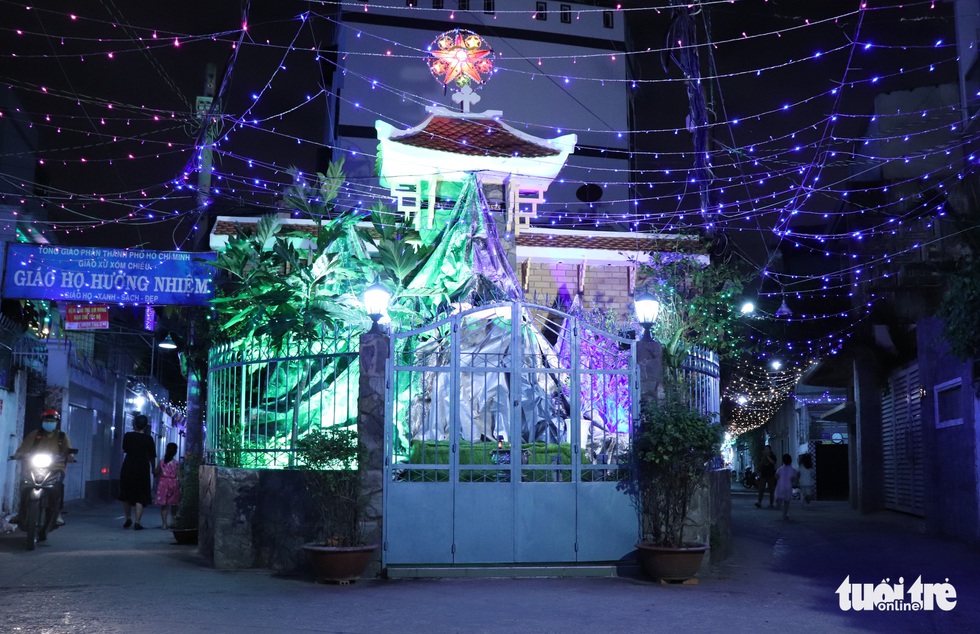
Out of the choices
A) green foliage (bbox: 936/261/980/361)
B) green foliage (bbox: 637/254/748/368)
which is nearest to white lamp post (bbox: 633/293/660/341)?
green foliage (bbox: 637/254/748/368)

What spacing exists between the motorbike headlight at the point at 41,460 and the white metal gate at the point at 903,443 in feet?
48.6

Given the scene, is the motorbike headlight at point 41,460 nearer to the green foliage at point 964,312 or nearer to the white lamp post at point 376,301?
the white lamp post at point 376,301

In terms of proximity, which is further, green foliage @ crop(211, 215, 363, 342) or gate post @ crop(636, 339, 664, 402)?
green foliage @ crop(211, 215, 363, 342)

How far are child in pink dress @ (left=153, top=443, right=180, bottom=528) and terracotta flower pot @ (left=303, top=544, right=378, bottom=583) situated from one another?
293 inches

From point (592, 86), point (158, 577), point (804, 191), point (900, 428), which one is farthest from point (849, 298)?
point (158, 577)

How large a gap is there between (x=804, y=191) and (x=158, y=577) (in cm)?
1178

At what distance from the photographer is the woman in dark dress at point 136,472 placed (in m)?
16.4

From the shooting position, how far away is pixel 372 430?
1047cm

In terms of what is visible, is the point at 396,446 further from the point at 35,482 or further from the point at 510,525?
the point at 35,482

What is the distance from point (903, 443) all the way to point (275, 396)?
14.3m

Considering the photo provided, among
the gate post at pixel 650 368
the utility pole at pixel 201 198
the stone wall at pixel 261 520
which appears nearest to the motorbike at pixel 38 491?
the utility pole at pixel 201 198

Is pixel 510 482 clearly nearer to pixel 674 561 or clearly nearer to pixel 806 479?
pixel 674 561

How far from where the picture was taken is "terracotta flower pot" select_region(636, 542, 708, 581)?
32.6 feet

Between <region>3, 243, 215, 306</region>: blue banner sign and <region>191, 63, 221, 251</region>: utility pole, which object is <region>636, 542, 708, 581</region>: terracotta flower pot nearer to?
<region>3, 243, 215, 306</region>: blue banner sign
